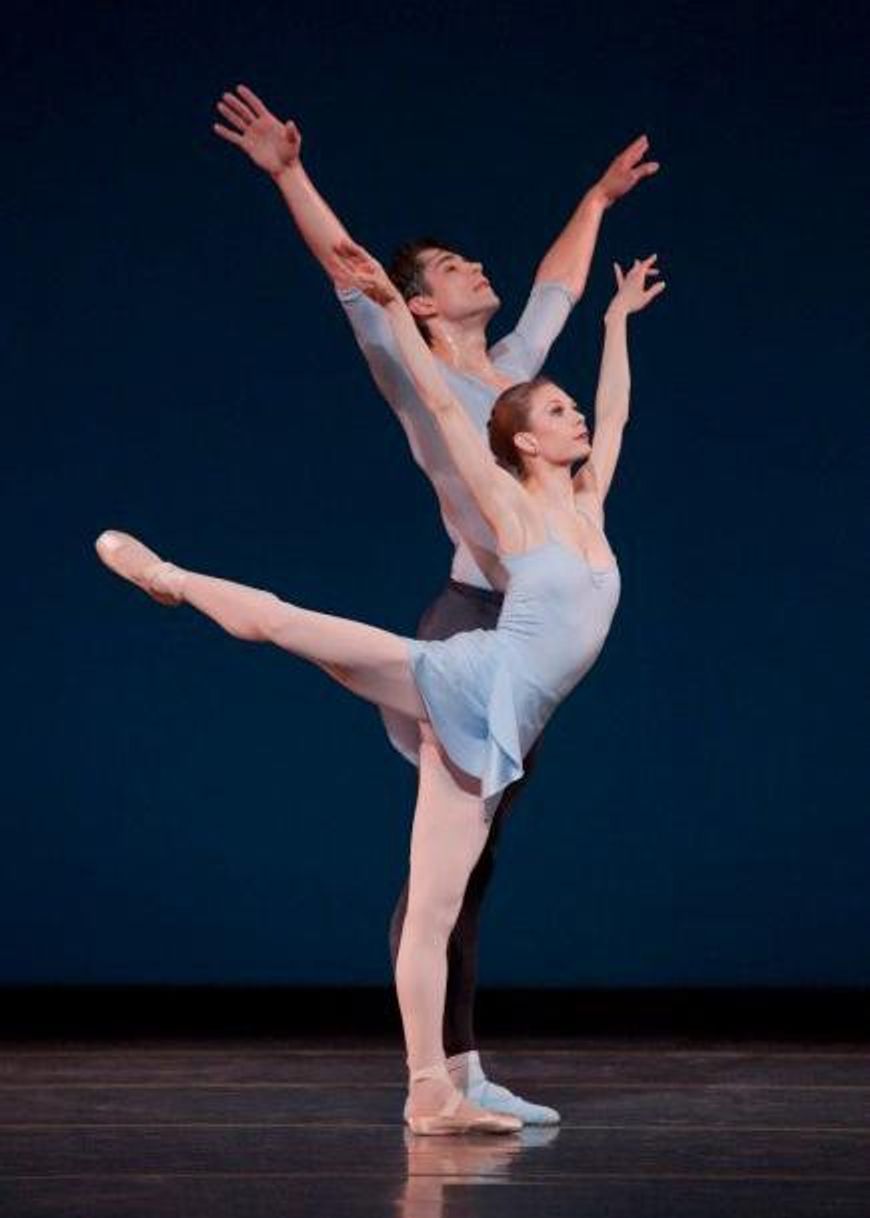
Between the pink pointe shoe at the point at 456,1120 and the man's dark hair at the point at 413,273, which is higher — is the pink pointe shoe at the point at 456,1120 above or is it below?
below

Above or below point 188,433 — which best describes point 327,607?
below

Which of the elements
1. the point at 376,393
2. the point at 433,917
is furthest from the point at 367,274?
the point at 376,393

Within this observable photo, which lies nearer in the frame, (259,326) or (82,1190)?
(82,1190)

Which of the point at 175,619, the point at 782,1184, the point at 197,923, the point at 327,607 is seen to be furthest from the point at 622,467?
the point at 782,1184

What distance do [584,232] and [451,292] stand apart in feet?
1.41

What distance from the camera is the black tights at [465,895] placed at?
391 cm

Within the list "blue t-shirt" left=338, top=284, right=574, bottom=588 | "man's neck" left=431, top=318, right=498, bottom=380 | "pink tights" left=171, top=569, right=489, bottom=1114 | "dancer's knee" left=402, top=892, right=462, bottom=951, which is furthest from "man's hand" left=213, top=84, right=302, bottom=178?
"dancer's knee" left=402, top=892, right=462, bottom=951

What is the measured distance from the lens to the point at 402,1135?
11.9ft

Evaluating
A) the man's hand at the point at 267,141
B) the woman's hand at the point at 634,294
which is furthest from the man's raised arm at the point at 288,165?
the woman's hand at the point at 634,294

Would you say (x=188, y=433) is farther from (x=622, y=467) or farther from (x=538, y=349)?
(x=538, y=349)

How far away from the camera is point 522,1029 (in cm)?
512

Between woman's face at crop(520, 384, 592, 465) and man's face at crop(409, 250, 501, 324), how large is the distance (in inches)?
11.1

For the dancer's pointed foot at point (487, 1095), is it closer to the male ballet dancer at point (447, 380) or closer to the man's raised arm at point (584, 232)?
the male ballet dancer at point (447, 380)

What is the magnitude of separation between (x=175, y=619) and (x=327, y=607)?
35 centimetres
